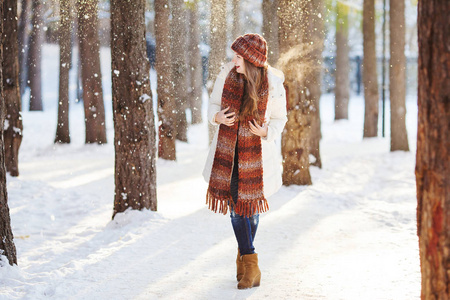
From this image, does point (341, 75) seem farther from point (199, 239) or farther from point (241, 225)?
point (241, 225)

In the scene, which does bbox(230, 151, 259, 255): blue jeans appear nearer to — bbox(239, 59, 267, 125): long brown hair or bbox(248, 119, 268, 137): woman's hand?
bbox(248, 119, 268, 137): woman's hand

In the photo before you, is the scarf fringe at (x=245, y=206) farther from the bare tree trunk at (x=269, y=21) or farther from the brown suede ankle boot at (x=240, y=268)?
the bare tree trunk at (x=269, y=21)

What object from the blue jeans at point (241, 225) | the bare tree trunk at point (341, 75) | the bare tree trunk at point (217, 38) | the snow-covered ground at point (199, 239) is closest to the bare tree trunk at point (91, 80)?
the bare tree trunk at point (217, 38)

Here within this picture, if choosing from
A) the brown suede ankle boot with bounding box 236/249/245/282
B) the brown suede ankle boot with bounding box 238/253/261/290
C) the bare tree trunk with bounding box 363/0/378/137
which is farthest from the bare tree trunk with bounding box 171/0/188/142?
the brown suede ankle boot with bounding box 238/253/261/290

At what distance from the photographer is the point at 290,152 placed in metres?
9.37

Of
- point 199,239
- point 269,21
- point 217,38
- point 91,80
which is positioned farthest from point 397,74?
point 199,239

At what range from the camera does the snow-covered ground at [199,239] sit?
4512mm

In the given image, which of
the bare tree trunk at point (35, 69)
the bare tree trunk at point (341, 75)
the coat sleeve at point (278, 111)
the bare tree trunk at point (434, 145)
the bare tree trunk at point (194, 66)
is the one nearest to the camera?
the bare tree trunk at point (434, 145)

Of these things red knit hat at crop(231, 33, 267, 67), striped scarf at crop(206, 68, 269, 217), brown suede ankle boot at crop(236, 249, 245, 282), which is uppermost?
red knit hat at crop(231, 33, 267, 67)

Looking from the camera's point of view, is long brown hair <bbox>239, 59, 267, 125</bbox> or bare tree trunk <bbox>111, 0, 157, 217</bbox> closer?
long brown hair <bbox>239, 59, 267, 125</bbox>

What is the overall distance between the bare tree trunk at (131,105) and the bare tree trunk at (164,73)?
520 centimetres

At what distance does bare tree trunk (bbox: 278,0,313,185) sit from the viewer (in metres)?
9.09

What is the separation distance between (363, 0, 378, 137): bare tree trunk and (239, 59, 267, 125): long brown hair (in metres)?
12.0

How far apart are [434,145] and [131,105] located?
15.1 ft
